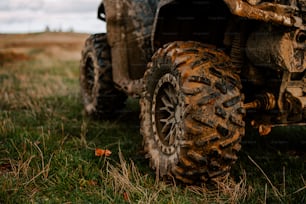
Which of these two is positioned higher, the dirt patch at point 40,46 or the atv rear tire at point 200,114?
the atv rear tire at point 200,114

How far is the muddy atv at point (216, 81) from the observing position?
9.80 ft

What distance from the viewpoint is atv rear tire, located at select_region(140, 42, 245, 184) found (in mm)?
3031

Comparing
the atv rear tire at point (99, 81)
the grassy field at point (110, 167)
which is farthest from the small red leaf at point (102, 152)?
the atv rear tire at point (99, 81)

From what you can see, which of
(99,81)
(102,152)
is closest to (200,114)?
(102,152)

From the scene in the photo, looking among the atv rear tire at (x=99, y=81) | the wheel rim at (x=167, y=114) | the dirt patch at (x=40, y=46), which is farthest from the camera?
the dirt patch at (x=40, y=46)

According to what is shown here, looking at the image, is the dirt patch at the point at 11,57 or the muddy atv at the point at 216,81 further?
the dirt patch at the point at 11,57

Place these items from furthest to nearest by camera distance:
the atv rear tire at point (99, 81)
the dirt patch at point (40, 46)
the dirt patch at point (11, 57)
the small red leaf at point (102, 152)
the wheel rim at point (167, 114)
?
the dirt patch at point (40, 46) → the dirt patch at point (11, 57) → the atv rear tire at point (99, 81) → the small red leaf at point (102, 152) → the wheel rim at point (167, 114)

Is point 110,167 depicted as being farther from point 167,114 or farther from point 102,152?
point 167,114

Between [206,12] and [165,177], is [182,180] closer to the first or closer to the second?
[165,177]

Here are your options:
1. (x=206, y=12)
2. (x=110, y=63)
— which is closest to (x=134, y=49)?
(x=110, y=63)

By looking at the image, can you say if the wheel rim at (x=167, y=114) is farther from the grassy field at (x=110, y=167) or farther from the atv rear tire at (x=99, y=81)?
the atv rear tire at (x=99, y=81)

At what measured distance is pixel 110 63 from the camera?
5410 mm

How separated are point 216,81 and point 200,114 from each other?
0.80 ft

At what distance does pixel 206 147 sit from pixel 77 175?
0.91 m
